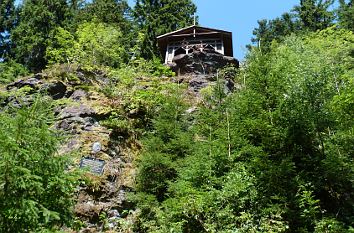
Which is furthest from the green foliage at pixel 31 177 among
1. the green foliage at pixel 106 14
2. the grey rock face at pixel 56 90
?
the green foliage at pixel 106 14

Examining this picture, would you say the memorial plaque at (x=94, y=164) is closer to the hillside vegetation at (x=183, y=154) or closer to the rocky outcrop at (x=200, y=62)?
the hillside vegetation at (x=183, y=154)

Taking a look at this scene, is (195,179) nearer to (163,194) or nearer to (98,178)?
(163,194)

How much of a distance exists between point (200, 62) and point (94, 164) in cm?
1001

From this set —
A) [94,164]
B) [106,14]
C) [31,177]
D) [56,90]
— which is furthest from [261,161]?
[106,14]

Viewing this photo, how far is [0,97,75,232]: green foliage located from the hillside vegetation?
0.02 meters

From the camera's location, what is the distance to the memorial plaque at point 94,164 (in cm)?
1165

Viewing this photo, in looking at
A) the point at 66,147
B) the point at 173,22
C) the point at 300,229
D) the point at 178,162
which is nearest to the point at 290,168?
the point at 300,229

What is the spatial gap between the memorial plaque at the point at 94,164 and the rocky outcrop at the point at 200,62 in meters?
9.23

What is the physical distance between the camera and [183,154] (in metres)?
11.4

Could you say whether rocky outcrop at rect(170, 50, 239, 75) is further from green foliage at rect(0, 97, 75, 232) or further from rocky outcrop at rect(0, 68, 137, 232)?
green foliage at rect(0, 97, 75, 232)

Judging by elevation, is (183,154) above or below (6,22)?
below

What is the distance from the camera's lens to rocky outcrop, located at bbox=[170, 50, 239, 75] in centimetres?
2005

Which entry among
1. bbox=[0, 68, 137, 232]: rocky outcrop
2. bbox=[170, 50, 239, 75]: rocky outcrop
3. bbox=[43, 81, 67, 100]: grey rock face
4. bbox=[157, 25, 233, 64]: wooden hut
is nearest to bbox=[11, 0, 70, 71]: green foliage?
bbox=[157, 25, 233, 64]: wooden hut

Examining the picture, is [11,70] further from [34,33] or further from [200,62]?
[200,62]
